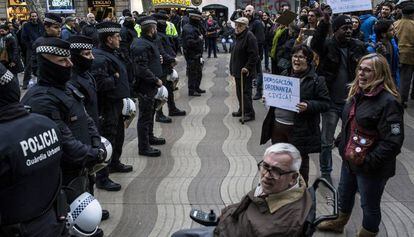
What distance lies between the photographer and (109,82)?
5508 mm

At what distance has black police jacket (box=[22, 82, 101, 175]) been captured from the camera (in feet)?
12.0

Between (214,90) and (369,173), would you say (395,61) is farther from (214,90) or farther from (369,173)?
(369,173)

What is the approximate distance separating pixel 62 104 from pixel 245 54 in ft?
18.4

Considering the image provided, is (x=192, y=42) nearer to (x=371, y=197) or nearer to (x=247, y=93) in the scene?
(x=247, y=93)

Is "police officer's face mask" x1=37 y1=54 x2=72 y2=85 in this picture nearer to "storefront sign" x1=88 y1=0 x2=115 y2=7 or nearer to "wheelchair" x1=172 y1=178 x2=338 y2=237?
"wheelchair" x1=172 y1=178 x2=338 y2=237

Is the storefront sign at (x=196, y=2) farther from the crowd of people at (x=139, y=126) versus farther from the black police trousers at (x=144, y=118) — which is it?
the black police trousers at (x=144, y=118)

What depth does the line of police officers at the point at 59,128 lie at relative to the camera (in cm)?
270

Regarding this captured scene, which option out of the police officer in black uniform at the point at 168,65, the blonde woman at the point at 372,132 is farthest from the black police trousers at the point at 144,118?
the blonde woman at the point at 372,132

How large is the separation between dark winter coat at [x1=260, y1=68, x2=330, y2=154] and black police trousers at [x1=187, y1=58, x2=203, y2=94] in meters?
6.21

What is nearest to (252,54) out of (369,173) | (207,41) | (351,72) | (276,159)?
(351,72)

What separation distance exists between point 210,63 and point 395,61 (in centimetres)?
1011

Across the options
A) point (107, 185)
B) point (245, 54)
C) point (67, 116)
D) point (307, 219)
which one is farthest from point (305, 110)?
point (245, 54)

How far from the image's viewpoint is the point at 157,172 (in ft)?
21.5

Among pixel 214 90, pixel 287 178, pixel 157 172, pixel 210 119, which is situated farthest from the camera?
pixel 214 90
